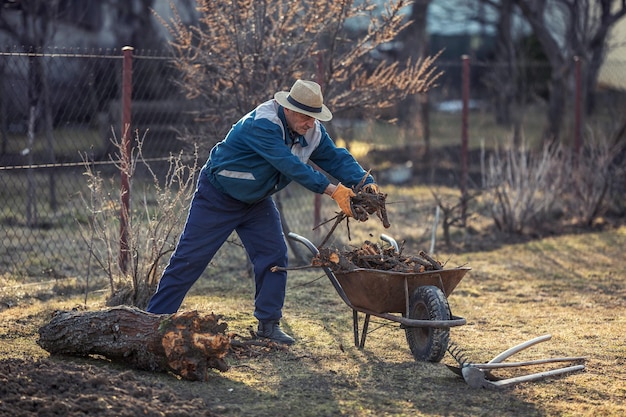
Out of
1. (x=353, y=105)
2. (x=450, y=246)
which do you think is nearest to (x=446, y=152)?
(x=450, y=246)

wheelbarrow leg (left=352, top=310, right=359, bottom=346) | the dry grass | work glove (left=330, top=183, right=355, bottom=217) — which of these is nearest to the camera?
the dry grass

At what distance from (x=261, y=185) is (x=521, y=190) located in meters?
5.78

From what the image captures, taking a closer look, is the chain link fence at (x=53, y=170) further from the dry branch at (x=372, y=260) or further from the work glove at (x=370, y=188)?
the work glove at (x=370, y=188)

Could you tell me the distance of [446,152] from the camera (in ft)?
60.1

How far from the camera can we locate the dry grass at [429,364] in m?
4.80

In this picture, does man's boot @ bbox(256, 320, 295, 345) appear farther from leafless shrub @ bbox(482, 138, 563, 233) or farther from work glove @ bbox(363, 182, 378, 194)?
leafless shrub @ bbox(482, 138, 563, 233)

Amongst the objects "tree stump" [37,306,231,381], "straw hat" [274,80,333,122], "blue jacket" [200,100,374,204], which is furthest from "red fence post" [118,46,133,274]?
"straw hat" [274,80,333,122]

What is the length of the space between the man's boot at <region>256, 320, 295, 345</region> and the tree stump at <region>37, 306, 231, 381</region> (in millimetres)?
880

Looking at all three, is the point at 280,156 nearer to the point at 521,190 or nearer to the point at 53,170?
the point at 521,190

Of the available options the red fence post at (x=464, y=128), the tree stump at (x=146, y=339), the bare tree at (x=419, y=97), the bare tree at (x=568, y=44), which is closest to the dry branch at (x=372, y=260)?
the tree stump at (x=146, y=339)

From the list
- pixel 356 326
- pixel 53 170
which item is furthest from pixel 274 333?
pixel 53 170

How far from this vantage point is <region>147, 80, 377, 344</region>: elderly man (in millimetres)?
5586

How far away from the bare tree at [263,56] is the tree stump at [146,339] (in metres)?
3.07

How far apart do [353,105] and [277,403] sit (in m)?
4.49
